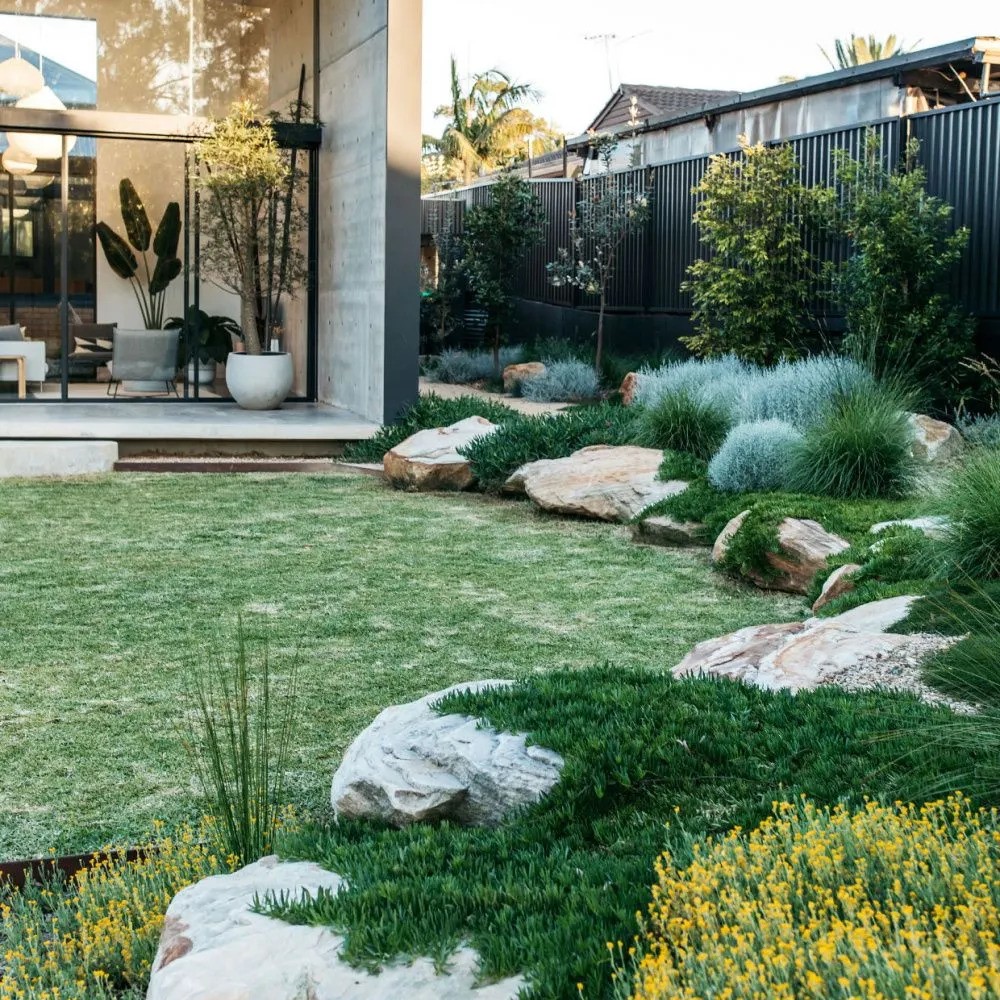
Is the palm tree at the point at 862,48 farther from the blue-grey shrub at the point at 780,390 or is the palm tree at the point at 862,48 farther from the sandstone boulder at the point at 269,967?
the sandstone boulder at the point at 269,967

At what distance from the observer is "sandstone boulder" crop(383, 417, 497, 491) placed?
10.6 m

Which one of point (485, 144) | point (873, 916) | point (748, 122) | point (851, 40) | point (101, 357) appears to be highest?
point (851, 40)

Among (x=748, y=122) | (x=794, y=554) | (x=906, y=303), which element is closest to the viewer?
(x=794, y=554)

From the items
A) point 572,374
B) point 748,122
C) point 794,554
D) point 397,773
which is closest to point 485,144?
point 748,122

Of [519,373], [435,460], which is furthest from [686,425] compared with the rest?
[519,373]

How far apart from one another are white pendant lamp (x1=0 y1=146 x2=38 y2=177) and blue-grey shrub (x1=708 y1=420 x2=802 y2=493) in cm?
834

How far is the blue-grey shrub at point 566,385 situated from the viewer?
16.1m

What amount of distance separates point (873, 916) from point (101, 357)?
42.3 ft

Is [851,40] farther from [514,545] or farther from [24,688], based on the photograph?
[24,688]

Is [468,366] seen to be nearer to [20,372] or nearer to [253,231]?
[253,231]

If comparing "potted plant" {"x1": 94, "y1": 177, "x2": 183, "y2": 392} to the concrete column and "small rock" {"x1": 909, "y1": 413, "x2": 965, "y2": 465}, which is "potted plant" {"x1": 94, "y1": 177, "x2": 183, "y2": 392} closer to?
the concrete column

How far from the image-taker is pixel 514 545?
8.53m

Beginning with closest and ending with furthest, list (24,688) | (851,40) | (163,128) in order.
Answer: (24,688)
(163,128)
(851,40)

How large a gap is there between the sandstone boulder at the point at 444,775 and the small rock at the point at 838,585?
10.0 feet
